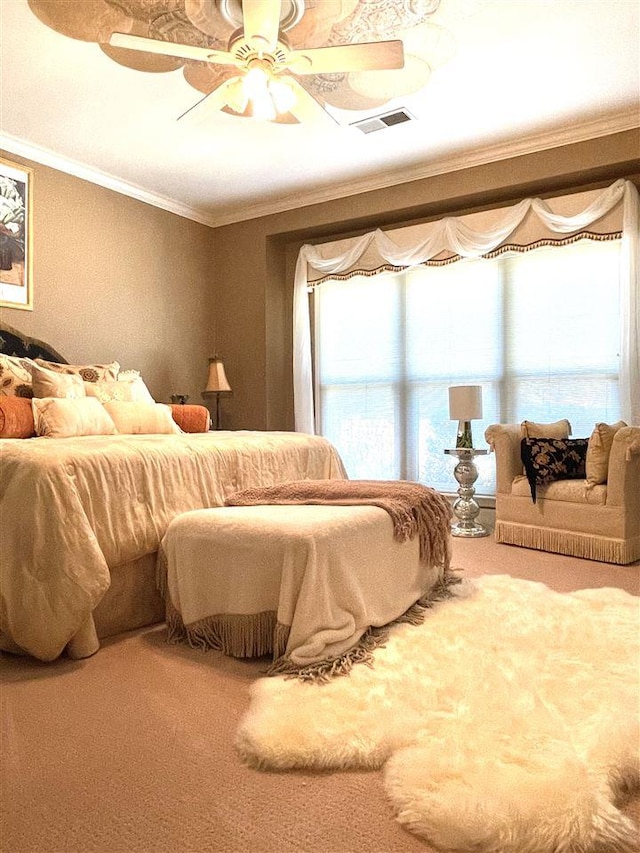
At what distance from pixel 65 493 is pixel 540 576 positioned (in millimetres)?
2239

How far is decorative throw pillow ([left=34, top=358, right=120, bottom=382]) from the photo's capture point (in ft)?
12.8

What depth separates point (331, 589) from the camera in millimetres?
2059

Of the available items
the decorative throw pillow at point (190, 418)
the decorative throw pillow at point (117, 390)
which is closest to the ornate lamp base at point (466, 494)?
the decorative throw pillow at point (190, 418)

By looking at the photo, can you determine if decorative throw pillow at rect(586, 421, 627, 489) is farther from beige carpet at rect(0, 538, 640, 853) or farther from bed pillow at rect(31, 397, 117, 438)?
bed pillow at rect(31, 397, 117, 438)

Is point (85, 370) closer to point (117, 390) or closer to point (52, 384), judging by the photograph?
point (117, 390)

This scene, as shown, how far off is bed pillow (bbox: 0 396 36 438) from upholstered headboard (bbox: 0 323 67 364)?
0.82m

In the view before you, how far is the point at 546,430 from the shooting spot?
159 inches

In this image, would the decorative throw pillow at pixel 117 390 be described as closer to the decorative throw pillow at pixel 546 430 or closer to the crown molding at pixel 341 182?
the crown molding at pixel 341 182

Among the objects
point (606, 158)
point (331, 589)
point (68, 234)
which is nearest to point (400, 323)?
point (606, 158)

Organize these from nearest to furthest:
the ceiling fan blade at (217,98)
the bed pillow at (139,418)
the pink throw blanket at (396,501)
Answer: the pink throw blanket at (396,501) < the ceiling fan blade at (217,98) < the bed pillow at (139,418)

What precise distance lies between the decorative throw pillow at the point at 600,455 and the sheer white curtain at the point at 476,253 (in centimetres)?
68

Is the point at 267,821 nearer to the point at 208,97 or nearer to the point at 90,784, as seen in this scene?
the point at 90,784

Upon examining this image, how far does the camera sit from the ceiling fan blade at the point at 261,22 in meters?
2.32

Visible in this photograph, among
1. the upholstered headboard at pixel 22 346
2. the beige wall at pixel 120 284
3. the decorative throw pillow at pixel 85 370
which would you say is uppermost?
the beige wall at pixel 120 284
